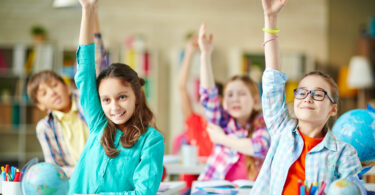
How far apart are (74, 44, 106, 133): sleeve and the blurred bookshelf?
4456 mm

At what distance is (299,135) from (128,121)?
2.13 ft

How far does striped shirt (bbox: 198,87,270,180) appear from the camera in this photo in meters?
2.07

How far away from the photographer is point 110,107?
1473 mm

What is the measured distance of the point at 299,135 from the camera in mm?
1459

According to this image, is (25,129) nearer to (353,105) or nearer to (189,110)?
(189,110)

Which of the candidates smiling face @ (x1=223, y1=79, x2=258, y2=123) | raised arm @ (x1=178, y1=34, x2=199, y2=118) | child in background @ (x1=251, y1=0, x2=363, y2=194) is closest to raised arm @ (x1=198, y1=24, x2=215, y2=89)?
smiling face @ (x1=223, y1=79, x2=258, y2=123)

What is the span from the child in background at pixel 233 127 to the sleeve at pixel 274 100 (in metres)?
0.55

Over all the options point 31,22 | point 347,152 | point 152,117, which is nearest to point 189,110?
point 152,117

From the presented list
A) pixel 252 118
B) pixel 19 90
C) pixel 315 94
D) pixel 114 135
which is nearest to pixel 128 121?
pixel 114 135

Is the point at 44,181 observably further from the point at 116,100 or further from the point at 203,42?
the point at 203,42

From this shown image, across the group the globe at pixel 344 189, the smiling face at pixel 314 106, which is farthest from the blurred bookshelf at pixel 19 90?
the globe at pixel 344 189

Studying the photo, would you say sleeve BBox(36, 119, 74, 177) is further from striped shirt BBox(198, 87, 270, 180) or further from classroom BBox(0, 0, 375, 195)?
striped shirt BBox(198, 87, 270, 180)

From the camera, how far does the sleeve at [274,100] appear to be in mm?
1438

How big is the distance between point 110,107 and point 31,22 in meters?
5.33
